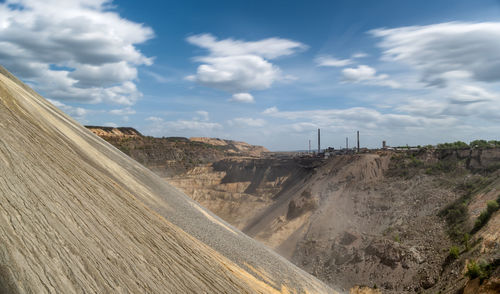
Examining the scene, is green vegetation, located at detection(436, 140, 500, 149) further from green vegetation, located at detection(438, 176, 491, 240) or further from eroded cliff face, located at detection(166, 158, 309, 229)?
eroded cliff face, located at detection(166, 158, 309, 229)

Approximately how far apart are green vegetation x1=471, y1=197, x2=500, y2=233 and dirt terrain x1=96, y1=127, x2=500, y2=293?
49 cm

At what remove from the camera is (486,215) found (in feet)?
53.4

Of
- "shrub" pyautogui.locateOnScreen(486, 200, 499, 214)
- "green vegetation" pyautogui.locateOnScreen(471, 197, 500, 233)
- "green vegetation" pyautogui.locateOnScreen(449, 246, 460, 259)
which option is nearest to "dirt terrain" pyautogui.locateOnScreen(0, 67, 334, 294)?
"green vegetation" pyautogui.locateOnScreen(449, 246, 460, 259)

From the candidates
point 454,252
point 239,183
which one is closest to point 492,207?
point 454,252

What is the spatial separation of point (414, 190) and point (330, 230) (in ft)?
27.7

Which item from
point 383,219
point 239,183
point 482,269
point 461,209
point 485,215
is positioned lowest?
point 239,183

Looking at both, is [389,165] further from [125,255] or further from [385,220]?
[125,255]

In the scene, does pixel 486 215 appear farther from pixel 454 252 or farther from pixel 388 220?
pixel 388 220

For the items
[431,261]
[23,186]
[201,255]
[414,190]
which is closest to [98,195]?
[23,186]

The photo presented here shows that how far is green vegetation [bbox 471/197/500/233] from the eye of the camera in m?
16.1

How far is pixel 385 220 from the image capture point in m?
24.7

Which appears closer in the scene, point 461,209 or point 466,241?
point 466,241

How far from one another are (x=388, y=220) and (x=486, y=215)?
866 cm

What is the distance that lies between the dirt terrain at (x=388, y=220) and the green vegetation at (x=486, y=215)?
49 centimetres
